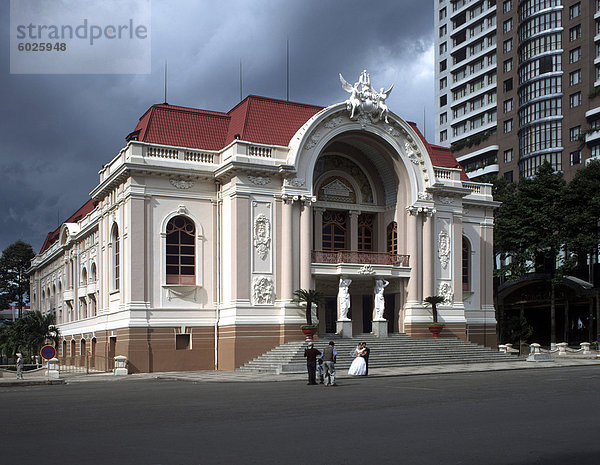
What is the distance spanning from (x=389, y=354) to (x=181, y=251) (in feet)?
37.6

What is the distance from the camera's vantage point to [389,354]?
34719 millimetres

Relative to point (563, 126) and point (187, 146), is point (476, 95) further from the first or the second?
point (187, 146)

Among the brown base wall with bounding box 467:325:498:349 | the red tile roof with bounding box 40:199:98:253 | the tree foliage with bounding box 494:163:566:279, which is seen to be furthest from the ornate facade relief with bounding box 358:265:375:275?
the tree foliage with bounding box 494:163:566:279

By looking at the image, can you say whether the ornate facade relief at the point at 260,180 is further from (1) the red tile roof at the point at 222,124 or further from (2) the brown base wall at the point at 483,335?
(2) the brown base wall at the point at 483,335

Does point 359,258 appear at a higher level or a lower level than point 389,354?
higher

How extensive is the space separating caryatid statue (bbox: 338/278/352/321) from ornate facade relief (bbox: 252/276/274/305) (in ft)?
12.1

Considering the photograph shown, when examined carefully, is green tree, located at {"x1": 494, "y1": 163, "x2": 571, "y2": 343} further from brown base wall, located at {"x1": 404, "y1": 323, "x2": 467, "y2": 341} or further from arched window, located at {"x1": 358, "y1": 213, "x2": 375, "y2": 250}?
arched window, located at {"x1": 358, "y1": 213, "x2": 375, "y2": 250}

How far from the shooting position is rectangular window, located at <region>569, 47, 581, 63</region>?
2911 inches

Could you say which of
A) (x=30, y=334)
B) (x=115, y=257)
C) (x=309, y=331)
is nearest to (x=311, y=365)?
(x=309, y=331)

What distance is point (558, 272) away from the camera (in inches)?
1972

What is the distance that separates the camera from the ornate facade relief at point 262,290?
35812 mm

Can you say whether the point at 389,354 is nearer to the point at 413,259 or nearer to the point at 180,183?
the point at 413,259

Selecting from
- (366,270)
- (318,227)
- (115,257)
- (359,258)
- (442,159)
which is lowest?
(366,270)

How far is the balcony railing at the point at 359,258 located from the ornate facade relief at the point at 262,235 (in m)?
2.89
